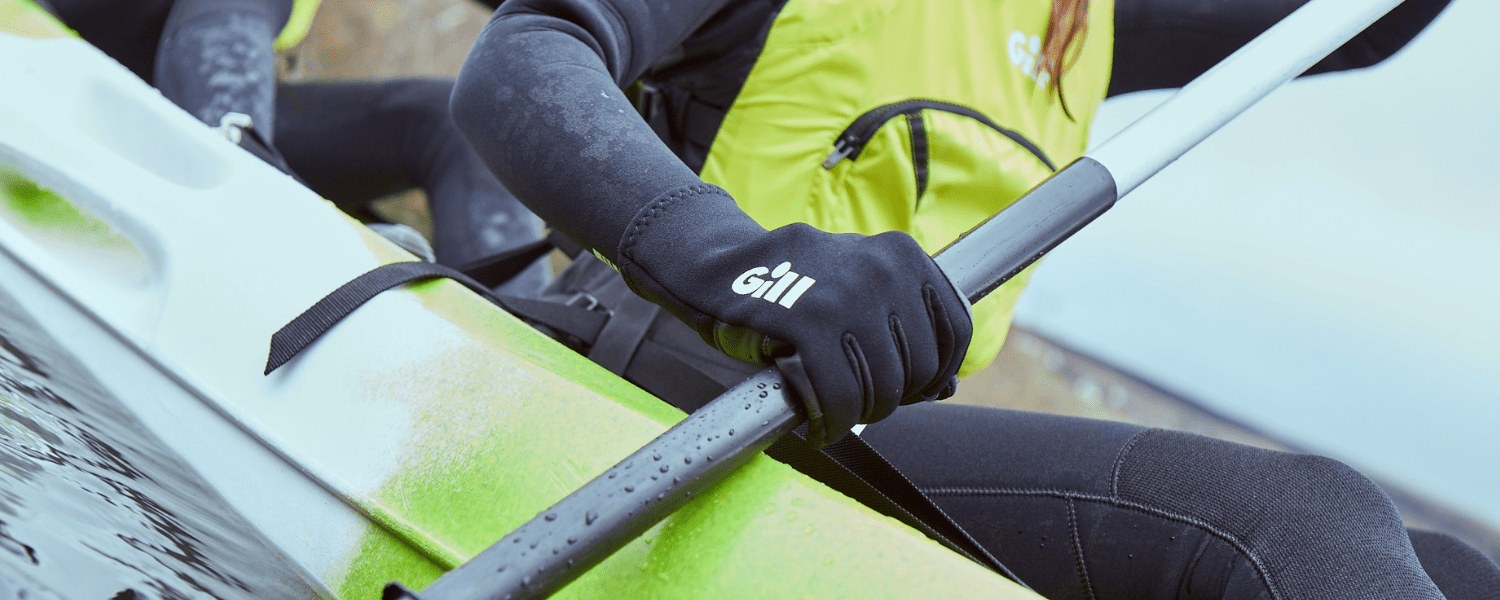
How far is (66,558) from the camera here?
0.31m

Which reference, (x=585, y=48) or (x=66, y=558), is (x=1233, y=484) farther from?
(x=66, y=558)

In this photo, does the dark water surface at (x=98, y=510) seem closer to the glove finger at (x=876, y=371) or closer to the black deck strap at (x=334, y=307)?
the black deck strap at (x=334, y=307)

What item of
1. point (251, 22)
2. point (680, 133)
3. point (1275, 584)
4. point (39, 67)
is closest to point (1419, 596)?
point (1275, 584)

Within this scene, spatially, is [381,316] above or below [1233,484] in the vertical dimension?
above

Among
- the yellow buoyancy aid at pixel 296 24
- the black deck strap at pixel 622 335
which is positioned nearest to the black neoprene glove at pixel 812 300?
the black deck strap at pixel 622 335

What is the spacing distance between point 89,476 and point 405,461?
0.11m

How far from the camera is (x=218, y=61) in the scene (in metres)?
0.76

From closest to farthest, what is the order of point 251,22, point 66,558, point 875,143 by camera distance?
point 66,558 < point 875,143 < point 251,22

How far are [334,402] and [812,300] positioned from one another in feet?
0.70

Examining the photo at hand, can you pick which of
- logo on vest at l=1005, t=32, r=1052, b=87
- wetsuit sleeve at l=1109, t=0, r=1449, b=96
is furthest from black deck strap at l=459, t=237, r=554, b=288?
wetsuit sleeve at l=1109, t=0, r=1449, b=96

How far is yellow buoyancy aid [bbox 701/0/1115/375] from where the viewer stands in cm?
52

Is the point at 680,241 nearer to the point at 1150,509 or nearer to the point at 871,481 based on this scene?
the point at 871,481

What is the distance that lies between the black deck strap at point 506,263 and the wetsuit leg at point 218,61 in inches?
9.8

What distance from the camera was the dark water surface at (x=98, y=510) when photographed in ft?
1.01
